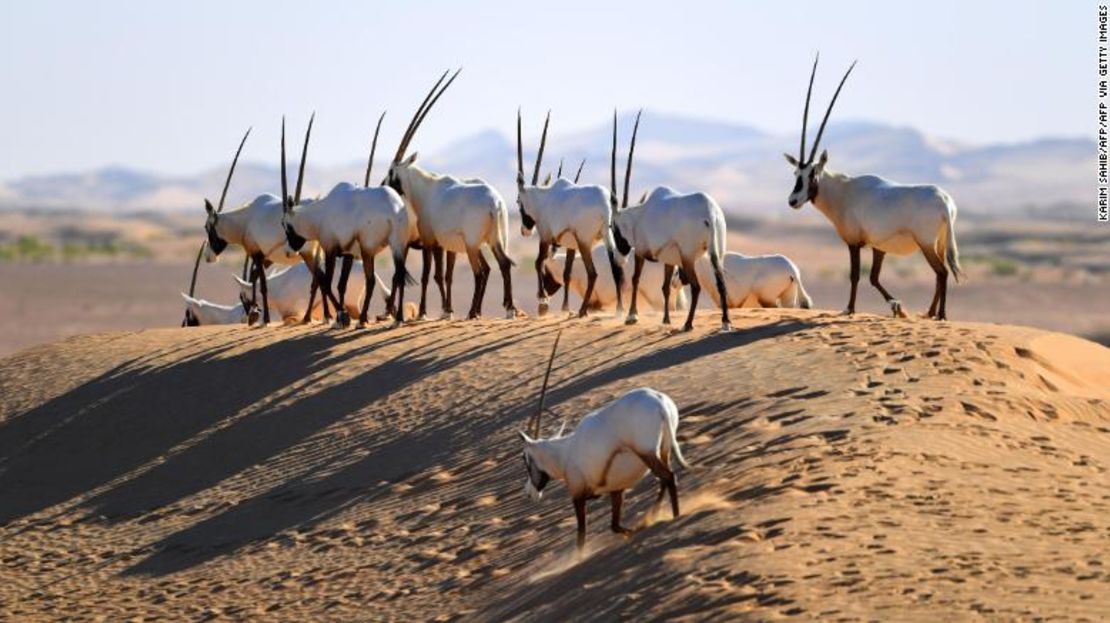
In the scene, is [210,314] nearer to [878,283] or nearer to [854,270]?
[854,270]

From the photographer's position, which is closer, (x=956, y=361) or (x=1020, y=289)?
(x=956, y=361)

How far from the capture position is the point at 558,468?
11695 millimetres

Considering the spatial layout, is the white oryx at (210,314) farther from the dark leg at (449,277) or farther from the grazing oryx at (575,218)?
the grazing oryx at (575,218)

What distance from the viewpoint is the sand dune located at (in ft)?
33.8

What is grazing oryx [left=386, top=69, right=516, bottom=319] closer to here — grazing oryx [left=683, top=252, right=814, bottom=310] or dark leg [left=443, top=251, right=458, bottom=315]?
dark leg [left=443, top=251, right=458, bottom=315]

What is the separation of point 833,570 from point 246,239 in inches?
498

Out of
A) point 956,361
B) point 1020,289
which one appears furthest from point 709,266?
point 1020,289

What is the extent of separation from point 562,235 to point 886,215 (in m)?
3.58

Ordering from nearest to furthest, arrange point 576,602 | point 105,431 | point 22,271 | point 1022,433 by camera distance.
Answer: point 576,602 → point 1022,433 → point 105,431 → point 22,271

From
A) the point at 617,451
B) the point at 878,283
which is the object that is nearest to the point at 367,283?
the point at 878,283

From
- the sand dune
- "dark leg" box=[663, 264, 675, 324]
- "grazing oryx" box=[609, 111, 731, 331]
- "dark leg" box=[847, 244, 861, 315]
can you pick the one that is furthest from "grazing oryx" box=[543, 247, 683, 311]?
"grazing oryx" box=[609, 111, 731, 331]

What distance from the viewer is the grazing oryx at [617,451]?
1102cm

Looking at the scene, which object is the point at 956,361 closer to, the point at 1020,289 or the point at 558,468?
the point at 558,468

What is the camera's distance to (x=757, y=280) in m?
20.5
